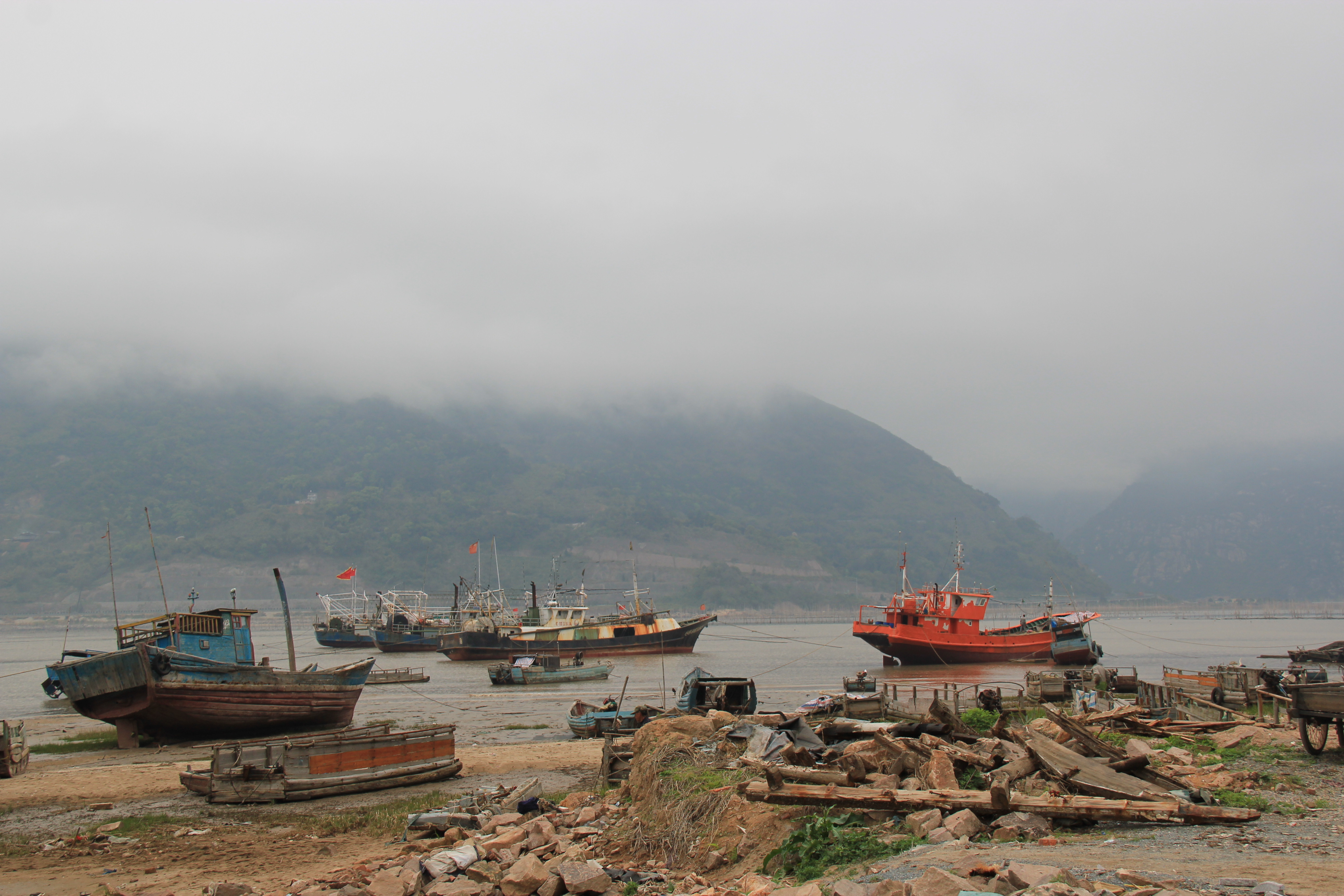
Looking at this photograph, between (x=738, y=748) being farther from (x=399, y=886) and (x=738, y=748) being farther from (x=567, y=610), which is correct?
(x=567, y=610)

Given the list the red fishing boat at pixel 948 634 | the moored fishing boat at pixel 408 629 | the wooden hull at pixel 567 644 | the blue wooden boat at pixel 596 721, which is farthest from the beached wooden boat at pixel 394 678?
the moored fishing boat at pixel 408 629

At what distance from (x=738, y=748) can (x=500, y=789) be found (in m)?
6.68

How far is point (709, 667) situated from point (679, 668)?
280cm

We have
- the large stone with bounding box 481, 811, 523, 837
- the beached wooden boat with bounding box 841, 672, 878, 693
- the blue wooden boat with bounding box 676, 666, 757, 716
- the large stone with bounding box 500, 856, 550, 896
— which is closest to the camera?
the large stone with bounding box 500, 856, 550, 896

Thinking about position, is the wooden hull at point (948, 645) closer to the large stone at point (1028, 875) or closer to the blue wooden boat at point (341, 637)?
the large stone at point (1028, 875)

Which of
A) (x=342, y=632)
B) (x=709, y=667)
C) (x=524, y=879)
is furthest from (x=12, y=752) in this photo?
(x=342, y=632)

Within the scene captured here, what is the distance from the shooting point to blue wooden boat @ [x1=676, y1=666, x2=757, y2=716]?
81.5 feet

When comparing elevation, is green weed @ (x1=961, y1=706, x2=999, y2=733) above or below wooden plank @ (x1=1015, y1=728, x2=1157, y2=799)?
below

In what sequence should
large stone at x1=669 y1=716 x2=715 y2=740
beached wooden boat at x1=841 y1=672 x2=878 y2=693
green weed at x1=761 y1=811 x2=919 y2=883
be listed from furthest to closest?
beached wooden boat at x1=841 y1=672 x2=878 y2=693 < large stone at x1=669 y1=716 x2=715 y2=740 < green weed at x1=761 y1=811 x2=919 y2=883

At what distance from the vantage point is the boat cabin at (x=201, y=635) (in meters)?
28.5

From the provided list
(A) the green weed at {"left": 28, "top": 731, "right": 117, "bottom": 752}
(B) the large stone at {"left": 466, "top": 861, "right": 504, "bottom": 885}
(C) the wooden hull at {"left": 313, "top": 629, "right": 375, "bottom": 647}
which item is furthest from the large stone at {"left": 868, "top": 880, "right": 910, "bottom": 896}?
(C) the wooden hull at {"left": 313, "top": 629, "right": 375, "bottom": 647}

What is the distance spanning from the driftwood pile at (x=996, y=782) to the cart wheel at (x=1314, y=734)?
2.70 m

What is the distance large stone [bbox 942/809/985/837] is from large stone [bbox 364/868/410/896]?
6.32 m

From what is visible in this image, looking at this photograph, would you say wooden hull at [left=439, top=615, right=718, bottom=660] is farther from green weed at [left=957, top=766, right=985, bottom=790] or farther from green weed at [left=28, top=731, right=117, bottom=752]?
green weed at [left=957, top=766, right=985, bottom=790]
